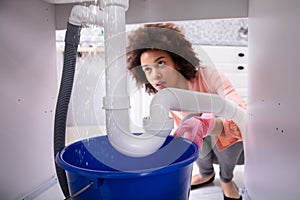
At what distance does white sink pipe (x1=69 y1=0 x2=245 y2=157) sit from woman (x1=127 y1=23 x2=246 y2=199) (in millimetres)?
200

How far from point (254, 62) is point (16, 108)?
78 cm

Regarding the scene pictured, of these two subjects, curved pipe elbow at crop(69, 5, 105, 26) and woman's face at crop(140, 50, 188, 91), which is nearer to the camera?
curved pipe elbow at crop(69, 5, 105, 26)

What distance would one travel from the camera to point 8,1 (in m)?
0.82

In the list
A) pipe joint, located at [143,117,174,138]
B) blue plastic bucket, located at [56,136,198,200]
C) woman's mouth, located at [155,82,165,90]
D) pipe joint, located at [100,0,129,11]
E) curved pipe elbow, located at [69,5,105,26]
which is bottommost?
blue plastic bucket, located at [56,136,198,200]

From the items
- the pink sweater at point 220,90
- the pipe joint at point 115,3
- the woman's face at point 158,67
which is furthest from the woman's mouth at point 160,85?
the pipe joint at point 115,3

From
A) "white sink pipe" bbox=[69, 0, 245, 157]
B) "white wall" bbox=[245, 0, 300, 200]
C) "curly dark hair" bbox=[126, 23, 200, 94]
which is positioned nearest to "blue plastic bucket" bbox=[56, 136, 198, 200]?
"white sink pipe" bbox=[69, 0, 245, 157]

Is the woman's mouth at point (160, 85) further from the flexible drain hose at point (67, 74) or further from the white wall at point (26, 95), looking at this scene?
the white wall at point (26, 95)

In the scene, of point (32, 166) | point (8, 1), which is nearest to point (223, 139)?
point (32, 166)

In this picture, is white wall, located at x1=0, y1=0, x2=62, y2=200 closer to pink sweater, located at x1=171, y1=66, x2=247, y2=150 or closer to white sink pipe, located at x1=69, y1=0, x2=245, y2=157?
white sink pipe, located at x1=69, y1=0, x2=245, y2=157

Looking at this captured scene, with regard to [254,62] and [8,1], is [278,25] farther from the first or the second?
[8,1]

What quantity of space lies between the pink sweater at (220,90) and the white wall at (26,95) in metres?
0.55

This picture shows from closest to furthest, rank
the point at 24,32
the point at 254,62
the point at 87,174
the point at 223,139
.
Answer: the point at 87,174 < the point at 254,62 < the point at 24,32 < the point at 223,139

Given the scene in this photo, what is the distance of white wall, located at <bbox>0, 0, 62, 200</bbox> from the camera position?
0.82 meters

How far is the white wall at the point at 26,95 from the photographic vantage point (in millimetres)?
820
